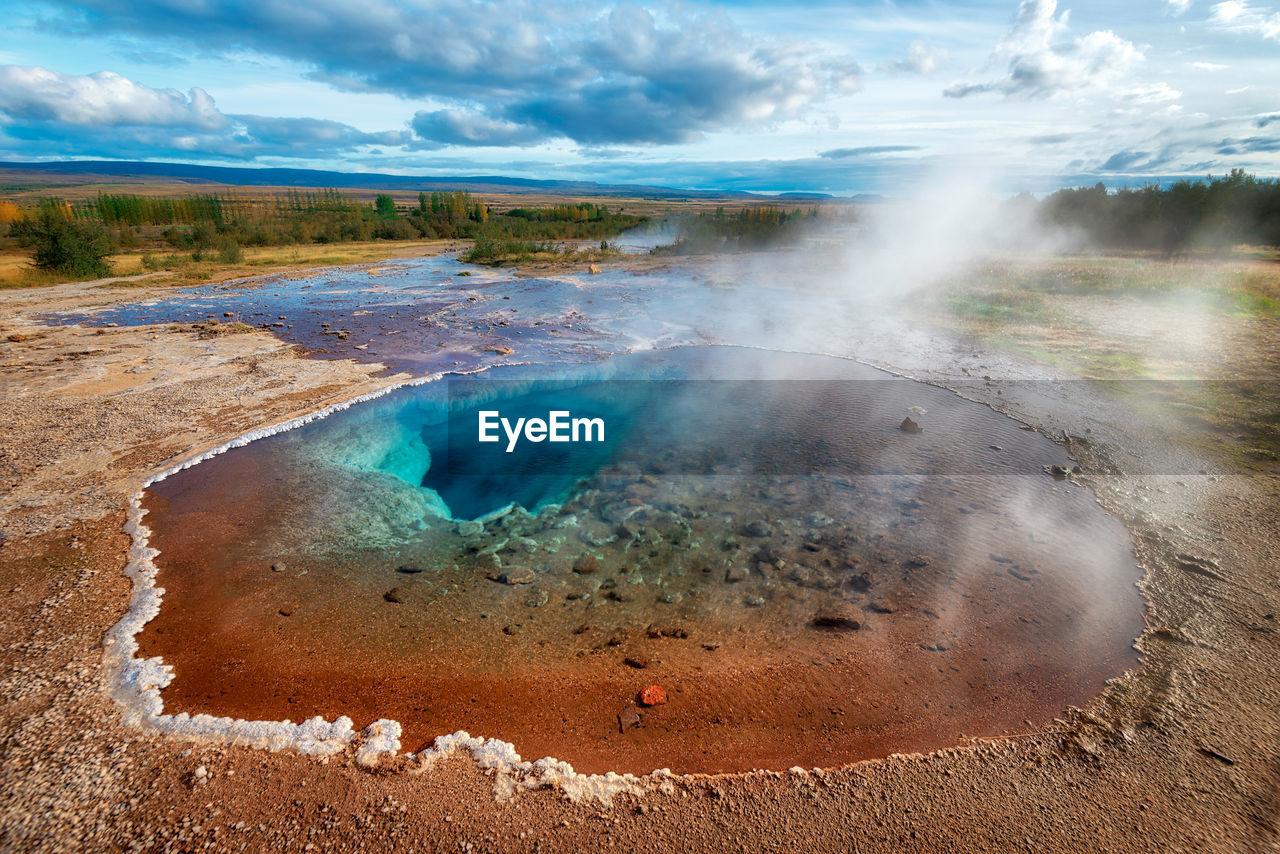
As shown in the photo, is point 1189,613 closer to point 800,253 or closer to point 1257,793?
point 1257,793

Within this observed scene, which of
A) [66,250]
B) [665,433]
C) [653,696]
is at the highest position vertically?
[66,250]

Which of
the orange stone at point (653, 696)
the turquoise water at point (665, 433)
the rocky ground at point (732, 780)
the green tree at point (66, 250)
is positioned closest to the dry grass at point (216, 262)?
the green tree at point (66, 250)

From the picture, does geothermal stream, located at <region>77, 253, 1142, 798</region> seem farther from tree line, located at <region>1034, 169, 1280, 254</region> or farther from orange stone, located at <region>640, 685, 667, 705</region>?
tree line, located at <region>1034, 169, 1280, 254</region>

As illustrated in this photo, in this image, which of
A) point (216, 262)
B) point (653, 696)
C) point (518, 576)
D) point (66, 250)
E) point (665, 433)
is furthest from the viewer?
point (216, 262)

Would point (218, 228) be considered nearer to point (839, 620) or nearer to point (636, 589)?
point (636, 589)

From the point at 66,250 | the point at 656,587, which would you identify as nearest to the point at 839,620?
the point at 656,587

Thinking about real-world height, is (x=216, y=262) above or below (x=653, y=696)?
above
